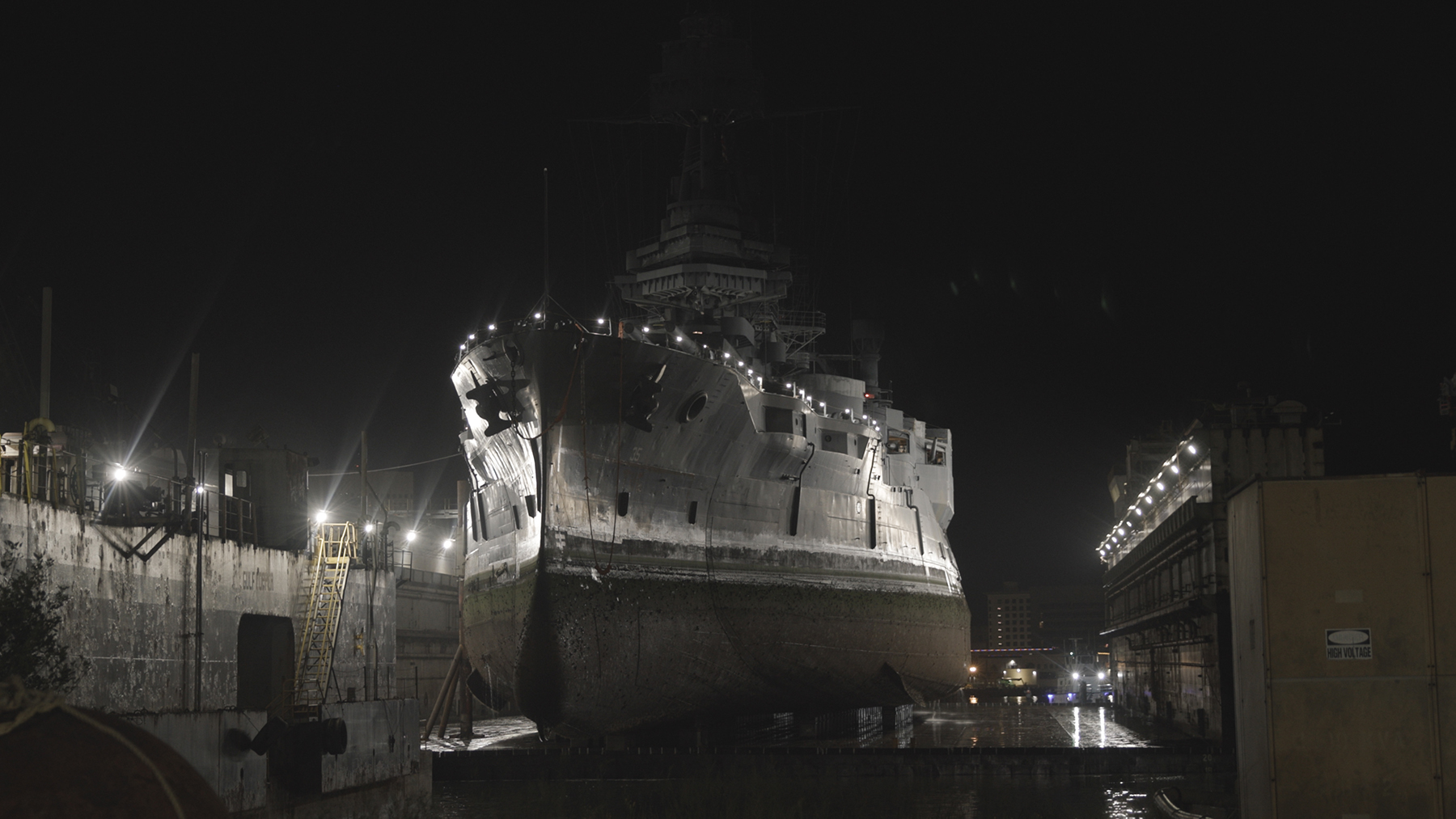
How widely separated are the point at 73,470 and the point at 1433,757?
57.3 ft

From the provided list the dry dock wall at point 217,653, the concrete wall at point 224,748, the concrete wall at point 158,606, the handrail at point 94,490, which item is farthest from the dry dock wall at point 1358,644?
the handrail at point 94,490

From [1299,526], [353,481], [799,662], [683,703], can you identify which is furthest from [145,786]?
[353,481]

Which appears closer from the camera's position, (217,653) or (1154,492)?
(217,653)

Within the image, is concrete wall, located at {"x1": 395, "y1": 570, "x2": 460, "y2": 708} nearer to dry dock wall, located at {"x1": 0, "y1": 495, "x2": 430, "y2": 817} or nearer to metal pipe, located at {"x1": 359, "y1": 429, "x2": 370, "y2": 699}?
metal pipe, located at {"x1": 359, "y1": 429, "x2": 370, "y2": 699}

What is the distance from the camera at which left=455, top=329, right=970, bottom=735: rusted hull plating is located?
78.3 ft

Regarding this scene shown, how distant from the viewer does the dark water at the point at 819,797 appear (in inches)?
708

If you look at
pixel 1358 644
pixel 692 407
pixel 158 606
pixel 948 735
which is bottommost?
pixel 948 735

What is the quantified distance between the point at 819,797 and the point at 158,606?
10989 millimetres

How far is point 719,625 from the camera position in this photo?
2578cm

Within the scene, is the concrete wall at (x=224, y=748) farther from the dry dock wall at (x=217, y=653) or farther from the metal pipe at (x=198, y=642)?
the metal pipe at (x=198, y=642)

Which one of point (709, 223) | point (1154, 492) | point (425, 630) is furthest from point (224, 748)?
point (1154, 492)

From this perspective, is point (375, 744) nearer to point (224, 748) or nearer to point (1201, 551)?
point (224, 748)

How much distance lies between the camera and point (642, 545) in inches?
983

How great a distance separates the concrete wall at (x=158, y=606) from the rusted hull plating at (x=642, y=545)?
3.88 m
